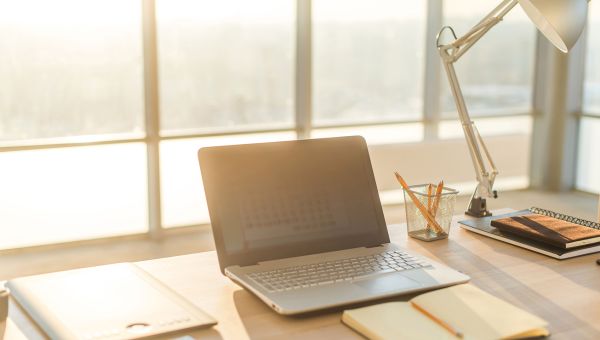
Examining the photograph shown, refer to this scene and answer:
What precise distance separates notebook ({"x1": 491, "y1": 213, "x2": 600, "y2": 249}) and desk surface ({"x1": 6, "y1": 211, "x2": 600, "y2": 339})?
4 cm

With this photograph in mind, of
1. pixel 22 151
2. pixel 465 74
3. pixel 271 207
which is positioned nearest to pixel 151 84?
pixel 22 151

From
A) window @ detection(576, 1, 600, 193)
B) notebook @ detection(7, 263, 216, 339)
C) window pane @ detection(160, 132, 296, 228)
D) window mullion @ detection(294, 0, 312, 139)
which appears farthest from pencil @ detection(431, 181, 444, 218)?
window @ detection(576, 1, 600, 193)

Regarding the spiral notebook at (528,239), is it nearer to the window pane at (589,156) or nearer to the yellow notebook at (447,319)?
the yellow notebook at (447,319)

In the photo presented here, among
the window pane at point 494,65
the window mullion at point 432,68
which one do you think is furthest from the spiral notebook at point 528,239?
the window pane at point 494,65

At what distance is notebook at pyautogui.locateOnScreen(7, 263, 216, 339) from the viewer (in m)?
1.20

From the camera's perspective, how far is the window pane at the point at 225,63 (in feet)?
14.3

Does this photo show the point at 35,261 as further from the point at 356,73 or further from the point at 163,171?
the point at 356,73

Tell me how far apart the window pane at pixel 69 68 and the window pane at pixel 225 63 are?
0.19 meters

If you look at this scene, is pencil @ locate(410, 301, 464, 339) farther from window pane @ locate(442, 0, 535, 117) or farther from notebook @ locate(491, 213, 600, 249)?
window pane @ locate(442, 0, 535, 117)

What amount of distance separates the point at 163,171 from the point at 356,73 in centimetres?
142

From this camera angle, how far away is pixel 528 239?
69.4 inches

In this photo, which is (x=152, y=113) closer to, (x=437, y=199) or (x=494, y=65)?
(x=494, y=65)

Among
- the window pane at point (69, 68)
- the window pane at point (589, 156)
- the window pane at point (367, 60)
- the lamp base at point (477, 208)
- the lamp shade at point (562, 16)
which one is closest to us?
the lamp shade at point (562, 16)

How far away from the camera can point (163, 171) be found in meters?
4.43
